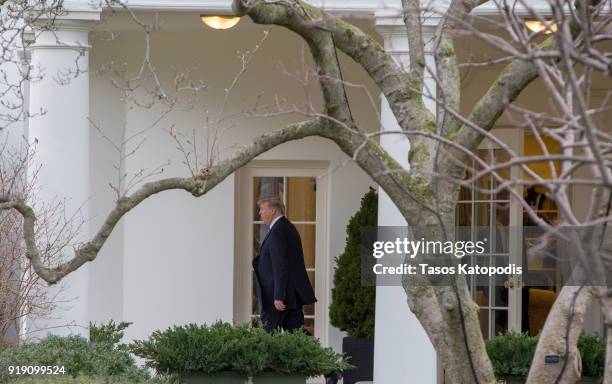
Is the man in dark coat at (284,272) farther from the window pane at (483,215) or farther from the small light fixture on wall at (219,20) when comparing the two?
the window pane at (483,215)

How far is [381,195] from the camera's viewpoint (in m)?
10.1

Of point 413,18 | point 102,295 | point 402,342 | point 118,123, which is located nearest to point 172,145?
point 118,123

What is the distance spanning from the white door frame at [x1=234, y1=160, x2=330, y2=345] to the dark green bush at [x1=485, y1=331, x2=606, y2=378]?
13.7 feet

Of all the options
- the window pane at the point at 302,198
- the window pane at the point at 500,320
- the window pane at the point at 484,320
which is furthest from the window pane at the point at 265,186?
the window pane at the point at 500,320

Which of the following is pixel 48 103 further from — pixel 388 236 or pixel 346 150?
pixel 346 150

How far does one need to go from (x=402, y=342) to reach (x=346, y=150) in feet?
13.8

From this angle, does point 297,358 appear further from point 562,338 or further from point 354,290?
point 354,290

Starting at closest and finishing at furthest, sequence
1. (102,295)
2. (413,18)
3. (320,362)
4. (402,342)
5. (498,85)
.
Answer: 1. (498,85)
2. (413,18)
3. (320,362)
4. (402,342)
5. (102,295)

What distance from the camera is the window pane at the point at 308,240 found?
13273mm

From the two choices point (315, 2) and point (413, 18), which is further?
point (315, 2)

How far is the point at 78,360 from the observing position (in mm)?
8258

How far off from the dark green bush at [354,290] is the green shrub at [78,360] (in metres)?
3.78

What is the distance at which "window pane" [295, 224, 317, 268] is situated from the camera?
13273 millimetres

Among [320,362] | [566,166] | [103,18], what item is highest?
[103,18]
